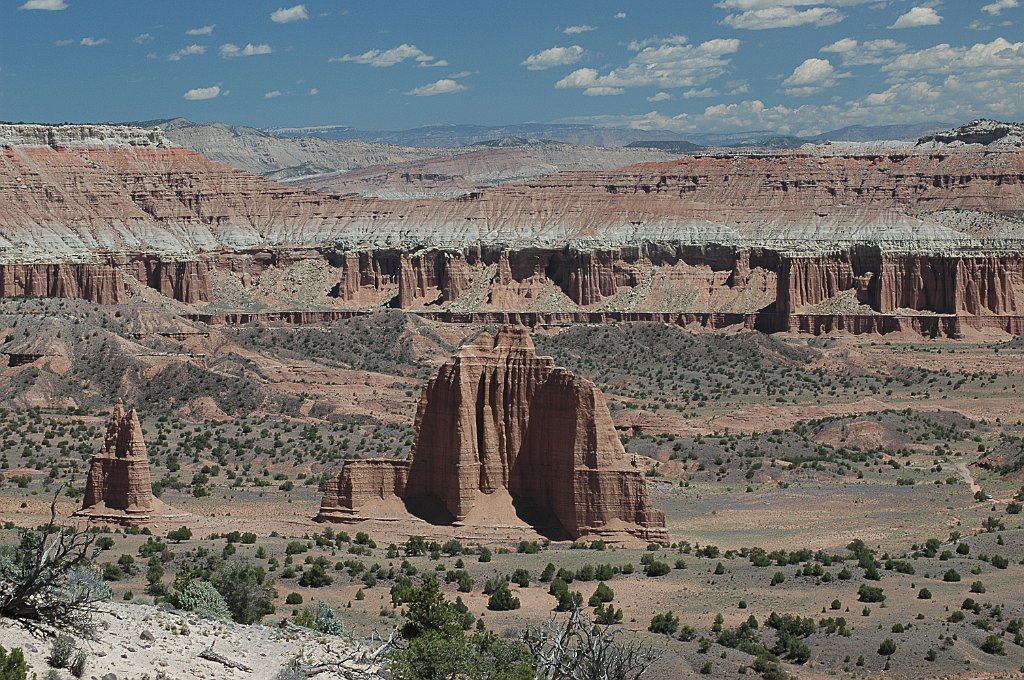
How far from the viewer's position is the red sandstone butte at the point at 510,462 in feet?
145

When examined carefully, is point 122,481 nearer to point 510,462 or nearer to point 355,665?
point 510,462

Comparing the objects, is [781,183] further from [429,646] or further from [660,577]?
[429,646]

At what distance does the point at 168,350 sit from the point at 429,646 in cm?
7324

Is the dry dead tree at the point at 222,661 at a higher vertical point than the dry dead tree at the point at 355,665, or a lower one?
higher

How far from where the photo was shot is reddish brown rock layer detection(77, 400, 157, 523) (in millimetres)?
46344

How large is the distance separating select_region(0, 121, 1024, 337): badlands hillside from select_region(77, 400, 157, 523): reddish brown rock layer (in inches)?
3289

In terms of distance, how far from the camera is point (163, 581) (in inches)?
1420

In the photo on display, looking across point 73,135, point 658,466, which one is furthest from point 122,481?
point 73,135

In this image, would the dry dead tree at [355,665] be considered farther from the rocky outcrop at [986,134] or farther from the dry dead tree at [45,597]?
the rocky outcrop at [986,134]

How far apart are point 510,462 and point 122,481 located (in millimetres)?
10388

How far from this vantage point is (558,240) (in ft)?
498

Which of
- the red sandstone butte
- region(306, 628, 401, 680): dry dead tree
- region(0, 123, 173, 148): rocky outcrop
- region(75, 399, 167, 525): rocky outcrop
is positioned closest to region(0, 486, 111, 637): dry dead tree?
region(306, 628, 401, 680): dry dead tree

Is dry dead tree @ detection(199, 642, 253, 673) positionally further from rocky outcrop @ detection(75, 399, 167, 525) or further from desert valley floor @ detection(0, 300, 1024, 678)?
rocky outcrop @ detection(75, 399, 167, 525)

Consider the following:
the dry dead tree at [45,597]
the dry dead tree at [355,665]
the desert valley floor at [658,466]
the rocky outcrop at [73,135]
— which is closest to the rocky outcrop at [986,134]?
the desert valley floor at [658,466]
